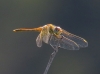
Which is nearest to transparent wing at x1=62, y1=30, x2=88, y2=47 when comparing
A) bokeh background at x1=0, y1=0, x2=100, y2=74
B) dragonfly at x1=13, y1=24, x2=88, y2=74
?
dragonfly at x1=13, y1=24, x2=88, y2=74

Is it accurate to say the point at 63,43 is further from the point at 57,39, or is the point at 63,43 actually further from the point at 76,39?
the point at 76,39

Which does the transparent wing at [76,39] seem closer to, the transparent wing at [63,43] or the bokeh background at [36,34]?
the transparent wing at [63,43]

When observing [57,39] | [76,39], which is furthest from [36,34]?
[57,39]

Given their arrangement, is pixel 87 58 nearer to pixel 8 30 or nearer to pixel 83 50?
pixel 83 50

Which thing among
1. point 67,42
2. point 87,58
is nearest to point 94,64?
point 87,58

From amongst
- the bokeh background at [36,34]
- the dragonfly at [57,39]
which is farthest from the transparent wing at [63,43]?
the bokeh background at [36,34]
